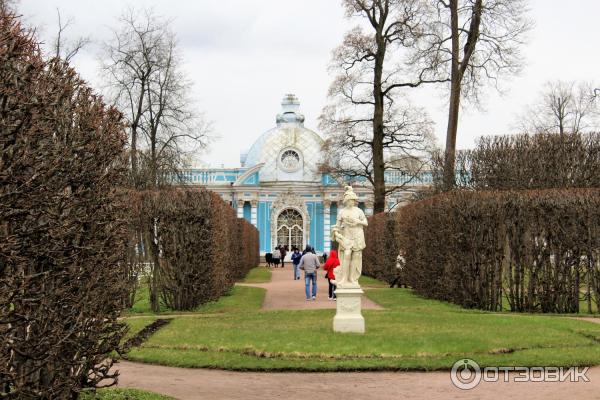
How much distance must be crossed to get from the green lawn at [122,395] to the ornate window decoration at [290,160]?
165 ft

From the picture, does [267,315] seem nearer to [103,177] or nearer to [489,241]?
[489,241]

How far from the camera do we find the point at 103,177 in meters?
6.08

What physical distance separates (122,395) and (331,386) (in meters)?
2.45

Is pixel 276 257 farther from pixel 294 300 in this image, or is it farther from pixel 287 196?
pixel 294 300

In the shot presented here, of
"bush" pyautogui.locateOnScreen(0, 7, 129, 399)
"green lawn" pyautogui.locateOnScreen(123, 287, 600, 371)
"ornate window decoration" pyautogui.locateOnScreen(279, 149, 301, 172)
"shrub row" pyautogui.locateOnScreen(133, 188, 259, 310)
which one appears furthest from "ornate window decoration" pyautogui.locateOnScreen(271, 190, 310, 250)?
"bush" pyautogui.locateOnScreen(0, 7, 129, 399)

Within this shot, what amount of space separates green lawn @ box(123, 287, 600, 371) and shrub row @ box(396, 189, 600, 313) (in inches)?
103

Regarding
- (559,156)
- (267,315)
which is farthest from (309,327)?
(559,156)

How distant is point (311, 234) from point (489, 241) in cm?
3836

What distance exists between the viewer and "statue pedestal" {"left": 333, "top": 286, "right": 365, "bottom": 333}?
12438 millimetres

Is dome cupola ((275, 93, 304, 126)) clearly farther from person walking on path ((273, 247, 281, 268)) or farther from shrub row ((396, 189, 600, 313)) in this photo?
shrub row ((396, 189, 600, 313))

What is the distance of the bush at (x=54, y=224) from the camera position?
4.58 m

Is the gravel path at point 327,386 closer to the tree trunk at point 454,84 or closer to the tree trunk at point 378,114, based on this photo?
the tree trunk at point 454,84

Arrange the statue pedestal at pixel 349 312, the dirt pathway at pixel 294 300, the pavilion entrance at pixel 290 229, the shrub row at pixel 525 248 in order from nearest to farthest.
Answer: the statue pedestal at pixel 349 312
the shrub row at pixel 525 248
the dirt pathway at pixel 294 300
the pavilion entrance at pixel 290 229

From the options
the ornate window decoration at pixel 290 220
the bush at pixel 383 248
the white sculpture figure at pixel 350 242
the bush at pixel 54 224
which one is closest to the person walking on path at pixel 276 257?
the ornate window decoration at pixel 290 220
